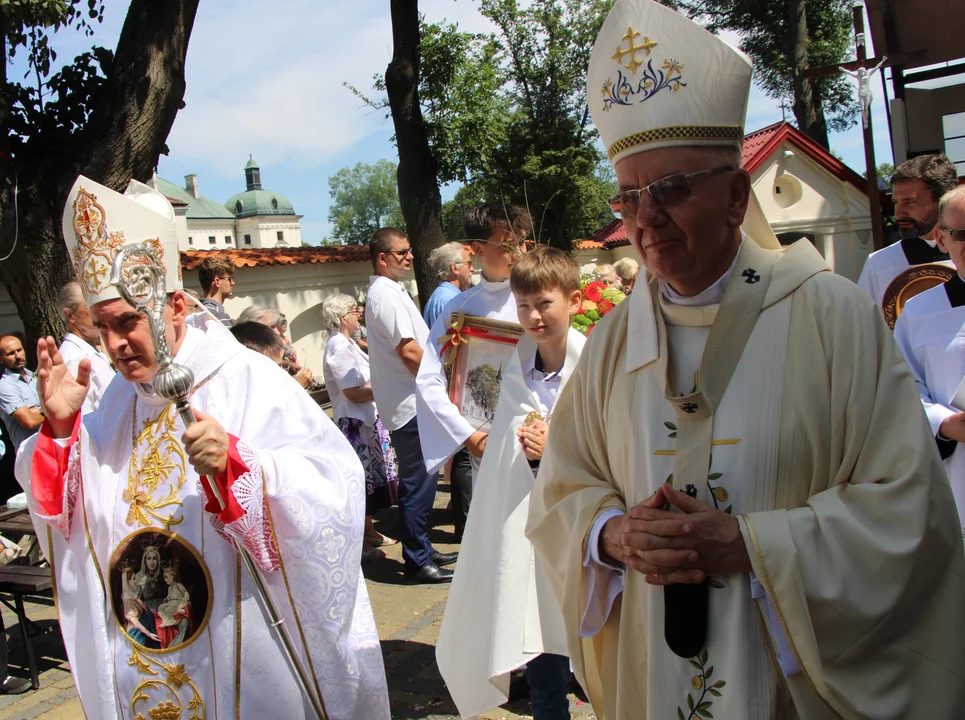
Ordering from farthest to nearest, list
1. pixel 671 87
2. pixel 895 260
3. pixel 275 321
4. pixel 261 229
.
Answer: pixel 261 229 < pixel 275 321 < pixel 895 260 < pixel 671 87

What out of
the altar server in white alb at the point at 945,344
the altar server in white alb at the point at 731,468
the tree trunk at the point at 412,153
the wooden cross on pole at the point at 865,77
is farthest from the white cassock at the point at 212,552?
the wooden cross on pole at the point at 865,77

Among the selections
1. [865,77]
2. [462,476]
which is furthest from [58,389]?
[865,77]

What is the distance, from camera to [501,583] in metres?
3.29

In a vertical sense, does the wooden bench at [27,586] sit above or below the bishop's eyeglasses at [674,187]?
below

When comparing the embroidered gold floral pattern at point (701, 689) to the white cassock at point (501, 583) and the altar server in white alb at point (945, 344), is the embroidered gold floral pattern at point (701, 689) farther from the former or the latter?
the altar server in white alb at point (945, 344)

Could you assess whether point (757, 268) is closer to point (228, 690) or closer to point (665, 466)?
point (665, 466)

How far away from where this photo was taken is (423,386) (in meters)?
4.41

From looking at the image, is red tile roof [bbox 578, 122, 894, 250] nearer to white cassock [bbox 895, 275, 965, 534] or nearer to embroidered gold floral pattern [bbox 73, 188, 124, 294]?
white cassock [bbox 895, 275, 965, 534]

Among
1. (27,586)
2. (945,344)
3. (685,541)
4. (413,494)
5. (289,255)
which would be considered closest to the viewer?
(685,541)

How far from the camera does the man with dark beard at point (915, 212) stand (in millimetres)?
4375

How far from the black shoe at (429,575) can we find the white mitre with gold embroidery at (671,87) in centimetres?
429

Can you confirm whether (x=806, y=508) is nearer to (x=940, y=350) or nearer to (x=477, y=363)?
(x=940, y=350)

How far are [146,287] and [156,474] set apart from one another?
0.62 meters

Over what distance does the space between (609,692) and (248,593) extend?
1138 millimetres
